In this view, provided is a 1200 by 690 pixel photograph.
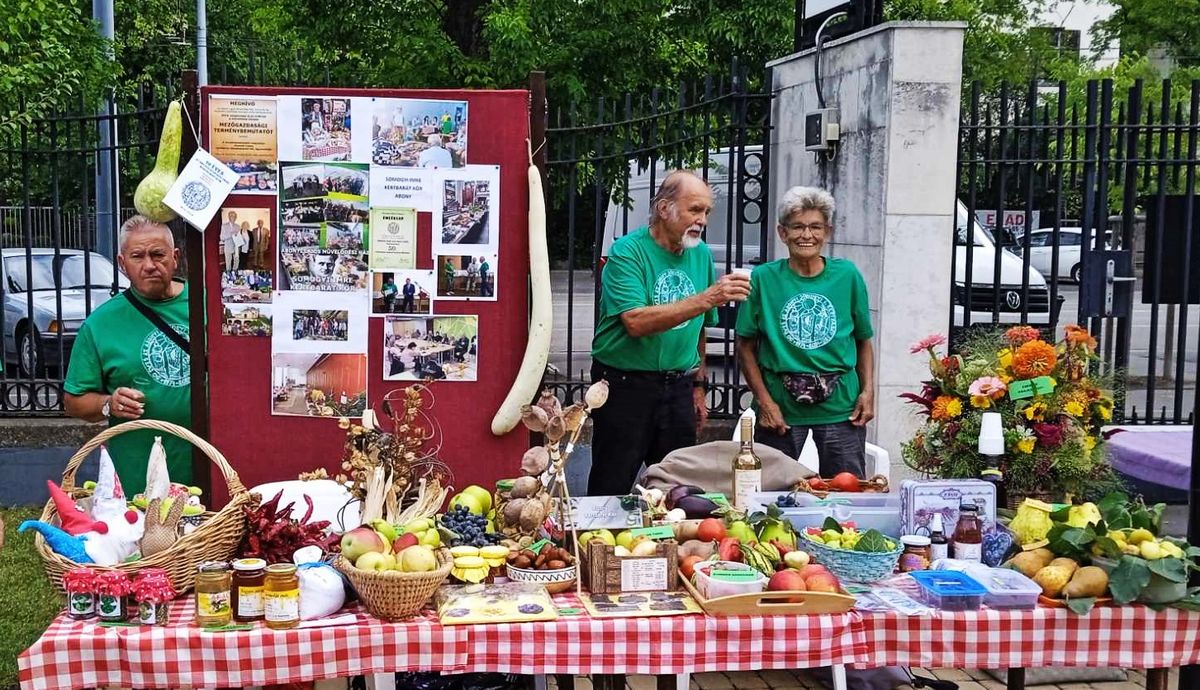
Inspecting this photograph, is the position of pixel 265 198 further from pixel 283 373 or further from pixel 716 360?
pixel 716 360

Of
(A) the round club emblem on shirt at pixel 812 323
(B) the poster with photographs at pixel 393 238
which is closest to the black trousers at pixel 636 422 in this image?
(A) the round club emblem on shirt at pixel 812 323

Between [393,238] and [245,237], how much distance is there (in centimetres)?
51

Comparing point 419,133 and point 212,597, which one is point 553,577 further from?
point 419,133

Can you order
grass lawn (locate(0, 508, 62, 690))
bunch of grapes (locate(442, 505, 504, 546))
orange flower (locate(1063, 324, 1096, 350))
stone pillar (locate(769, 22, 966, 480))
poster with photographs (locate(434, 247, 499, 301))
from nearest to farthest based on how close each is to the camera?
1. bunch of grapes (locate(442, 505, 504, 546))
2. orange flower (locate(1063, 324, 1096, 350))
3. poster with photographs (locate(434, 247, 499, 301))
4. grass lawn (locate(0, 508, 62, 690))
5. stone pillar (locate(769, 22, 966, 480))

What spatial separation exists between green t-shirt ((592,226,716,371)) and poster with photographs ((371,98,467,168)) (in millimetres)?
A: 854

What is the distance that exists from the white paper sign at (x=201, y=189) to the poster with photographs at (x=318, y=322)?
0.37 meters

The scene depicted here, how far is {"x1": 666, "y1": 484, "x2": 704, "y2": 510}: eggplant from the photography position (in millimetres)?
3754

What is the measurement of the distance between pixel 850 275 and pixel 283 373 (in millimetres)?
2270

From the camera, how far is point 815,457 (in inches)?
170

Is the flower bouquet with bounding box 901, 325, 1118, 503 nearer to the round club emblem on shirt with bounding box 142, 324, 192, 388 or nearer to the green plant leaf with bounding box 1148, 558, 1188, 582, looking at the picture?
the green plant leaf with bounding box 1148, 558, 1188, 582

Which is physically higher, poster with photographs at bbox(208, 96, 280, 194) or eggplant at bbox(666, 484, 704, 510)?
poster with photographs at bbox(208, 96, 280, 194)

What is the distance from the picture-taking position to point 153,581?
9.39 ft

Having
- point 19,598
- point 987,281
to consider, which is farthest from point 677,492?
point 987,281

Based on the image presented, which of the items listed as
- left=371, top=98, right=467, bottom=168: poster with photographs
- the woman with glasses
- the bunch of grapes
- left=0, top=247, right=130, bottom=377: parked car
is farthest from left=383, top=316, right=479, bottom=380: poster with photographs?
left=0, top=247, right=130, bottom=377: parked car
